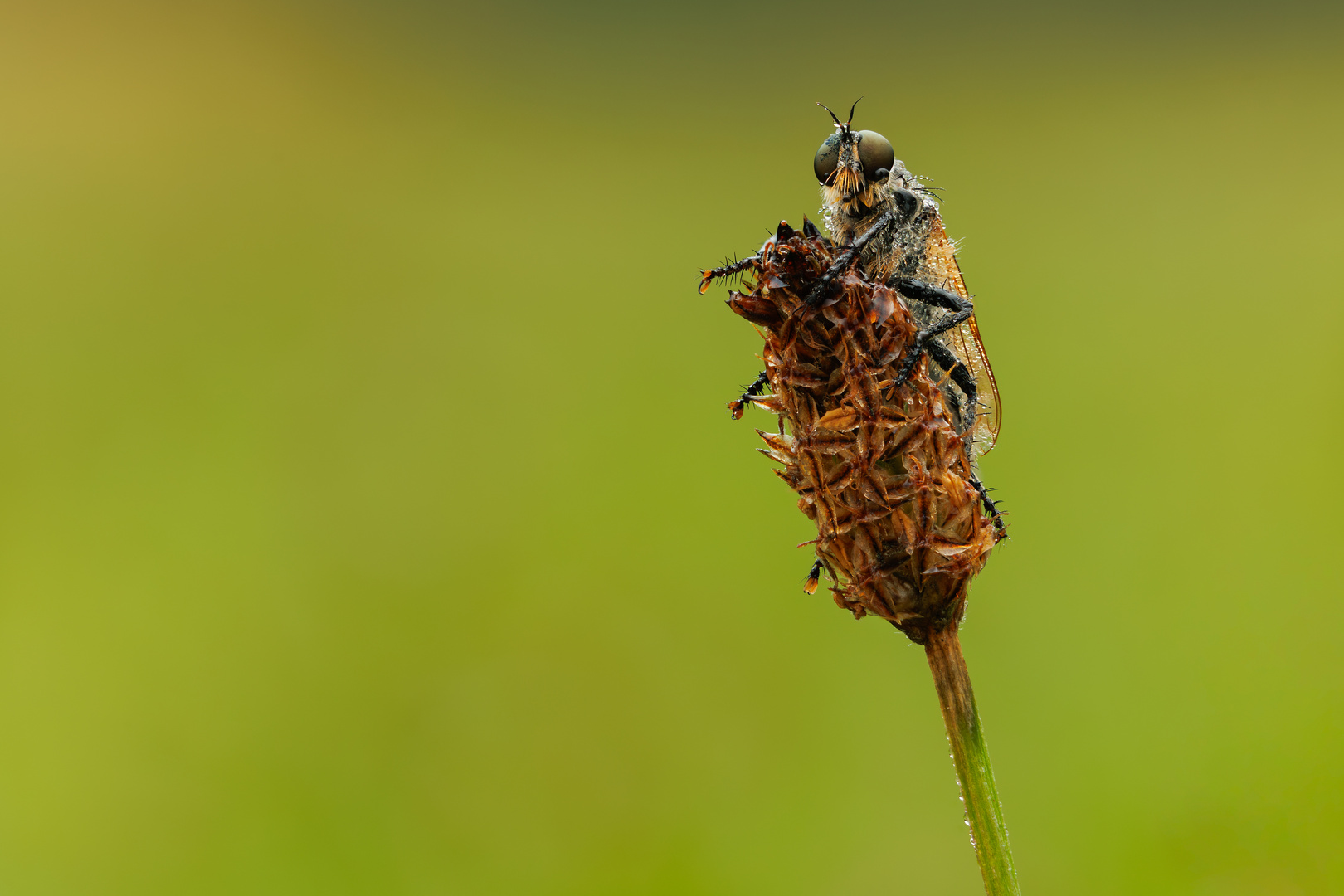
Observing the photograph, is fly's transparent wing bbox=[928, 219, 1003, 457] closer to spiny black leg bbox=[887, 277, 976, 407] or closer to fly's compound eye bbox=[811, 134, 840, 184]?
spiny black leg bbox=[887, 277, 976, 407]

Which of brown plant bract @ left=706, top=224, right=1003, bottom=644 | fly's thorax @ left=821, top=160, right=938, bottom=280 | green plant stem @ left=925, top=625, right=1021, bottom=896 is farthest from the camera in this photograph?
fly's thorax @ left=821, top=160, right=938, bottom=280

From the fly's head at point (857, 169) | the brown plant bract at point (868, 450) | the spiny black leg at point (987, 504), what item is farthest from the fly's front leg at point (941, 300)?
the brown plant bract at point (868, 450)

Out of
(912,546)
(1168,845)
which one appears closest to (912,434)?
(912,546)

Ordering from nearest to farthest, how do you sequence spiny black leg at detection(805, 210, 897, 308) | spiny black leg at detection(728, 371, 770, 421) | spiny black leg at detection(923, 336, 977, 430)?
spiny black leg at detection(805, 210, 897, 308) < spiny black leg at detection(728, 371, 770, 421) < spiny black leg at detection(923, 336, 977, 430)

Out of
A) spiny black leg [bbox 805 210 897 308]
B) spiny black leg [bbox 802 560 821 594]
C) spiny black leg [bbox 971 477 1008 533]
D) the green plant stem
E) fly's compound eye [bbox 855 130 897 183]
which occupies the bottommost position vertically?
the green plant stem

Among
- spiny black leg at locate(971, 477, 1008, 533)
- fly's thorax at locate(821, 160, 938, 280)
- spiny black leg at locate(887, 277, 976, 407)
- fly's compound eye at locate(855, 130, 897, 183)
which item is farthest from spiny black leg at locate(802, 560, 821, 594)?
fly's compound eye at locate(855, 130, 897, 183)

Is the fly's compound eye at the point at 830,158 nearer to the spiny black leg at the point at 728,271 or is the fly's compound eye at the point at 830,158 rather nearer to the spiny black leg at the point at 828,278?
the spiny black leg at the point at 728,271

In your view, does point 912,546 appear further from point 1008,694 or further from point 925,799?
point 1008,694

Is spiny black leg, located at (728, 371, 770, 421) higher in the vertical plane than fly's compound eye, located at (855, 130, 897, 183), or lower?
lower
